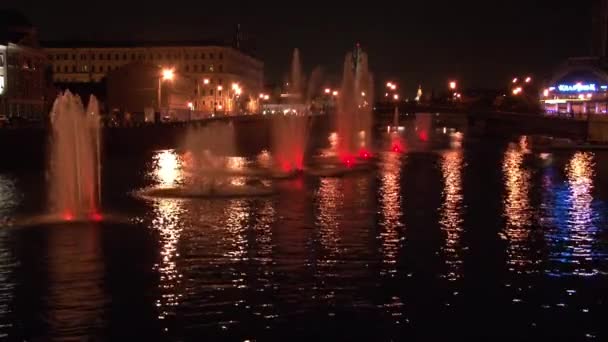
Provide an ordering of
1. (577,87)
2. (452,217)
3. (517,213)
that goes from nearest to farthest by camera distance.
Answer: (452,217) → (517,213) → (577,87)

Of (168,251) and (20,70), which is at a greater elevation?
(20,70)

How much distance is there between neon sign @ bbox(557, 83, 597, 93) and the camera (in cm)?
15195

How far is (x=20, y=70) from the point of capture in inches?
3935

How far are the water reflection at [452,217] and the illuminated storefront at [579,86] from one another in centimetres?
9478

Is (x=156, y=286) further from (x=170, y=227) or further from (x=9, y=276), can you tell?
(x=170, y=227)

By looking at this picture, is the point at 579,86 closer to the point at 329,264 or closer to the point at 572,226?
the point at 572,226

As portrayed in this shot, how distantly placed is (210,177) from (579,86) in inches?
4928

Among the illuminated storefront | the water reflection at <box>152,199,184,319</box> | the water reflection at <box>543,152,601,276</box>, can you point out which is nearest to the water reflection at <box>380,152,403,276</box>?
the water reflection at <box>543,152,601,276</box>

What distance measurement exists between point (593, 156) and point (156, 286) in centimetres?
5663

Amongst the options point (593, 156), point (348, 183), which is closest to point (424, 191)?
point (348, 183)

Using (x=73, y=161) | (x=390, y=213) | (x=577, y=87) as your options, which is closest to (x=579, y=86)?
(x=577, y=87)

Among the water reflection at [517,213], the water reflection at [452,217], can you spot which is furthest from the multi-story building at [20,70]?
the water reflection at [517,213]

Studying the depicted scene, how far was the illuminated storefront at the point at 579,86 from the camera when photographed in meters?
146

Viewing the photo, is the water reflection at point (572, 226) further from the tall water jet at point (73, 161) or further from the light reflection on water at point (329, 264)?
the tall water jet at point (73, 161)
